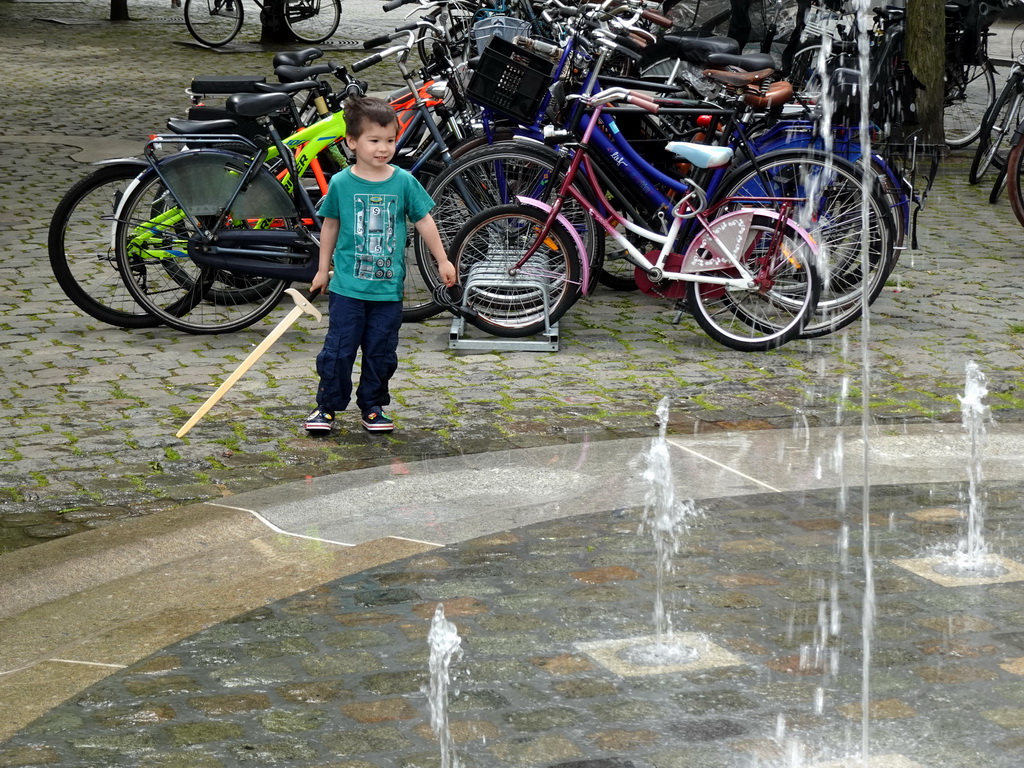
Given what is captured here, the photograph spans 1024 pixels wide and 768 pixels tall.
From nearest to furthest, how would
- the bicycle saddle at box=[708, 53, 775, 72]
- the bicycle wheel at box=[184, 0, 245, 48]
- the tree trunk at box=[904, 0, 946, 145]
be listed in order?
the bicycle saddle at box=[708, 53, 775, 72] → the tree trunk at box=[904, 0, 946, 145] → the bicycle wheel at box=[184, 0, 245, 48]

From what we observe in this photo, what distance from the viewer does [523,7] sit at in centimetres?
1084

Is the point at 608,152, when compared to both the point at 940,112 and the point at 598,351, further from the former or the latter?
the point at 940,112

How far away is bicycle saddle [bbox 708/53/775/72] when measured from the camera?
8406 millimetres

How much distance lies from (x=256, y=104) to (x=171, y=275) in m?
1.04

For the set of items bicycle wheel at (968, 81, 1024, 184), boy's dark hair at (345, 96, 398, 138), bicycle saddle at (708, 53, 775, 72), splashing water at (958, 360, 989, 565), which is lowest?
splashing water at (958, 360, 989, 565)

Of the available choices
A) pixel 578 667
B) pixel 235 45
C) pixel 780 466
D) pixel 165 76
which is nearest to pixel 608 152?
pixel 780 466

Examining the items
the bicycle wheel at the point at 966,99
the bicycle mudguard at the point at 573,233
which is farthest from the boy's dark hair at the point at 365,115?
the bicycle wheel at the point at 966,99

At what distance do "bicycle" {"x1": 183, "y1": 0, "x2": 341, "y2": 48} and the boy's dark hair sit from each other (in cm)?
1776

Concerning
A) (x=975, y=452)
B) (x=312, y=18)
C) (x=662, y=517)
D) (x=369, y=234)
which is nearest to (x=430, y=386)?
(x=369, y=234)

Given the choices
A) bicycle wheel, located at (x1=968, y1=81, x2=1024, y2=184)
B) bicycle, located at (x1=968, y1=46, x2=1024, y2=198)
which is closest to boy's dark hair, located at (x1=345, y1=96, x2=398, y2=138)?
bicycle, located at (x1=968, y1=46, x2=1024, y2=198)

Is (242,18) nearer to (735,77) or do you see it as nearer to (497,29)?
(497,29)

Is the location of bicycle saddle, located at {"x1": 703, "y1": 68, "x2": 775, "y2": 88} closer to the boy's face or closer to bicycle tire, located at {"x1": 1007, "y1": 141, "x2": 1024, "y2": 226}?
the boy's face

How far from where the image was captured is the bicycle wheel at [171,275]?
8156mm

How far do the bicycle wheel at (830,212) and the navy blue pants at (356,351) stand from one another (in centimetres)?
238
